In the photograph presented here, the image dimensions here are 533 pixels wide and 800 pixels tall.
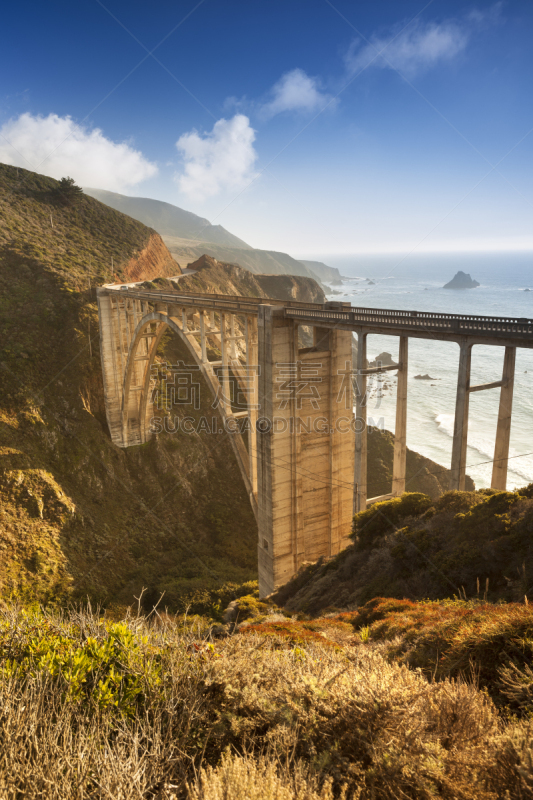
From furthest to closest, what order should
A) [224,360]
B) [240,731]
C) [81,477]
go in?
[81,477]
[224,360]
[240,731]

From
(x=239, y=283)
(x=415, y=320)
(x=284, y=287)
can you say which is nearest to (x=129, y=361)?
A: (x=415, y=320)

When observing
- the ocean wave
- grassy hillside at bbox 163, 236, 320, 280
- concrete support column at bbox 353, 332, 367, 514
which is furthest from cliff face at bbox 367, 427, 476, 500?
grassy hillside at bbox 163, 236, 320, 280

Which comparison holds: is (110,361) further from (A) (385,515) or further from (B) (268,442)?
(A) (385,515)

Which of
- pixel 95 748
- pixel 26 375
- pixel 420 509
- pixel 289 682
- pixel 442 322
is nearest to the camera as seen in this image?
pixel 95 748

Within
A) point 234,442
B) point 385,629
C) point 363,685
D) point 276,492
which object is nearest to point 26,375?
point 234,442

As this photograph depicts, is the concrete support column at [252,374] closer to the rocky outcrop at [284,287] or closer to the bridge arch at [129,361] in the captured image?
the bridge arch at [129,361]

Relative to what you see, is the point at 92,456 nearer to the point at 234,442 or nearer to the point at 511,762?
the point at 234,442

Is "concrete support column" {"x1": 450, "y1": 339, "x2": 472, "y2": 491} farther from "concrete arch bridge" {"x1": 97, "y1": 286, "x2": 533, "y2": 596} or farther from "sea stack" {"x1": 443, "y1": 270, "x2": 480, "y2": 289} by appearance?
"sea stack" {"x1": 443, "y1": 270, "x2": 480, "y2": 289}
